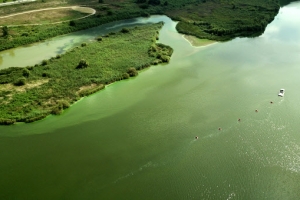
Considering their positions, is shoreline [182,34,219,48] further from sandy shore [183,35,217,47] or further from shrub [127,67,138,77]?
shrub [127,67,138,77]

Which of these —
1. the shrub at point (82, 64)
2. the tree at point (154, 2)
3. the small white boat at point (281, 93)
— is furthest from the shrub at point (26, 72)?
the tree at point (154, 2)

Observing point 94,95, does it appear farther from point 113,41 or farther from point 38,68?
point 113,41

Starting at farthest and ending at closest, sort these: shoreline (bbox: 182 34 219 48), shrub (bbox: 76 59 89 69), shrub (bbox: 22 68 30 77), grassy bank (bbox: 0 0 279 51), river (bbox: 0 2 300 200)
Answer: grassy bank (bbox: 0 0 279 51)
shoreline (bbox: 182 34 219 48)
shrub (bbox: 76 59 89 69)
shrub (bbox: 22 68 30 77)
river (bbox: 0 2 300 200)

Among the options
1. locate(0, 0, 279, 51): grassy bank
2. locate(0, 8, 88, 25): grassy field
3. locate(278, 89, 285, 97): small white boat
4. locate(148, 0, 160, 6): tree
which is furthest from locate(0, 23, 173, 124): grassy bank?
locate(148, 0, 160, 6): tree

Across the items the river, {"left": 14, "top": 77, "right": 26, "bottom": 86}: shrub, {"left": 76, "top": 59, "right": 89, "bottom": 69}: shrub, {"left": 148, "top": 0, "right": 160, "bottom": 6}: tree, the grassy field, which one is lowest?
the river

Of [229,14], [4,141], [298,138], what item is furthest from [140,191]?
[229,14]

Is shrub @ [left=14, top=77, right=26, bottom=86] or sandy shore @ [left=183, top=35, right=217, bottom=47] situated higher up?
sandy shore @ [left=183, top=35, right=217, bottom=47]
